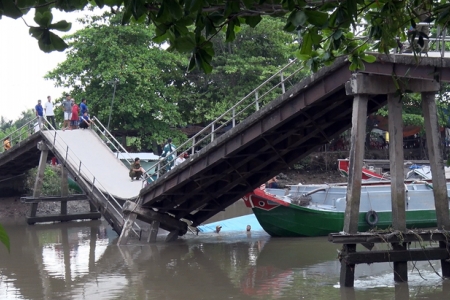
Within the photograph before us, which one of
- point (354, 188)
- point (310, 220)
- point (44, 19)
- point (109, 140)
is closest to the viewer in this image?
point (44, 19)

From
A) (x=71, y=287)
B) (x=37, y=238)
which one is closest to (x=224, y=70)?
(x=37, y=238)

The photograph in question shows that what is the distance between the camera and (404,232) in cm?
1240

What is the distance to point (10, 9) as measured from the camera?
395cm

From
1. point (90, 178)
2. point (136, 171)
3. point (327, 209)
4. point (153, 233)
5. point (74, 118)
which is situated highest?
point (74, 118)

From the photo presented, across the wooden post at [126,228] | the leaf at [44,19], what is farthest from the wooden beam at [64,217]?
the leaf at [44,19]

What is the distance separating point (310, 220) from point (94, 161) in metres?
7.75

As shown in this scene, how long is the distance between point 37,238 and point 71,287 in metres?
8.51

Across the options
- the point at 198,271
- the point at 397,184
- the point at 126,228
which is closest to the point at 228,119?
the point at 126,228

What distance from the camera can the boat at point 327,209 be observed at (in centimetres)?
1925

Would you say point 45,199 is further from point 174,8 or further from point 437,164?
point 174,8

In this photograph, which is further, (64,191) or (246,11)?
(64,191)

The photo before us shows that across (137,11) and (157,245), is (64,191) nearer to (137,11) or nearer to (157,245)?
(157,245)

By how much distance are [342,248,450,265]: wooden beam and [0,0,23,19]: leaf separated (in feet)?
30.2

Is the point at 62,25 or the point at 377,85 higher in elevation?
the point at 377,85
